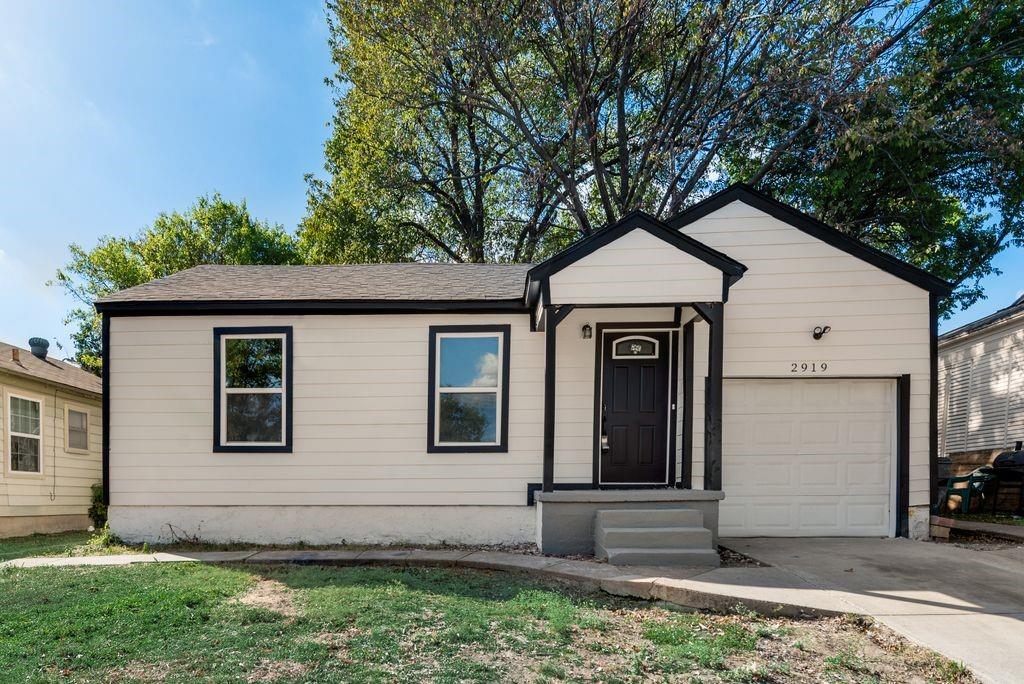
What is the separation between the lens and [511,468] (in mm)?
7062

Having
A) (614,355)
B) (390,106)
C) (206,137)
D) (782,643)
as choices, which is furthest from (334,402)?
(206,137)

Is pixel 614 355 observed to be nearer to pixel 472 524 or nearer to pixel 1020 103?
pixel 472 524

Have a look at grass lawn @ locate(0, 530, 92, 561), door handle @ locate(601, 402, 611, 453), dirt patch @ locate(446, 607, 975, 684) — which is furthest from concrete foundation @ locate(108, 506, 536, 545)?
dirt patch @ locate(446, 607, 975, 684)

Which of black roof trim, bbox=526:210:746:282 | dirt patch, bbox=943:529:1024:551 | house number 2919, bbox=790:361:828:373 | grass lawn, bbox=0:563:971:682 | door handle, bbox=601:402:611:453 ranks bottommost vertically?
dirt patch, bbox=943:529:1024:551

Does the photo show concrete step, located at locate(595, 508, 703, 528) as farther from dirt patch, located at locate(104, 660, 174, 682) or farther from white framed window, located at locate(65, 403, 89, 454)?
white framed window, located at locate(65, 403, 89, 454)

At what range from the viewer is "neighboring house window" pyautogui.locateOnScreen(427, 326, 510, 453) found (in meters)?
7.12

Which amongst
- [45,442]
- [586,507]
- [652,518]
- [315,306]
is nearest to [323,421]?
[315,306]

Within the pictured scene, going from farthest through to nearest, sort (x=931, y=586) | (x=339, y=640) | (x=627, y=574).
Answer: (x=627, y=574)
(x=931, y=586)
(x=339, y=640)

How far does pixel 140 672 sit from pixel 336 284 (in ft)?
17.7

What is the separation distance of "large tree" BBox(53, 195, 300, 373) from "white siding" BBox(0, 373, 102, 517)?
12.8m

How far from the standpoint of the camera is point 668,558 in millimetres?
5633

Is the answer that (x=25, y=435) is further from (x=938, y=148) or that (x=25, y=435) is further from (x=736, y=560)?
(x=938, y=148)

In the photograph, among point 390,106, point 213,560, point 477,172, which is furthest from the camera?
point 477,172

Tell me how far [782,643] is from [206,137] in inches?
726
